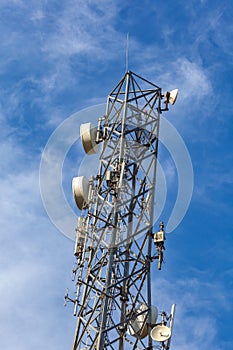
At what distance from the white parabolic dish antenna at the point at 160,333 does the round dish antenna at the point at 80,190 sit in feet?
19.0

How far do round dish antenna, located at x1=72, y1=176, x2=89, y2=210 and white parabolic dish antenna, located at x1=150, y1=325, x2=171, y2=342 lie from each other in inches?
228

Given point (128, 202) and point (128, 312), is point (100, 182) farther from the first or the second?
point (128, 312)

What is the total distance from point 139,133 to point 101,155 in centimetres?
171

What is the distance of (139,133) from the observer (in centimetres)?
2350

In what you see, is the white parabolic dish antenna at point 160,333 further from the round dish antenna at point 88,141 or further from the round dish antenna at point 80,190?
the round dish antenna at point 88,141

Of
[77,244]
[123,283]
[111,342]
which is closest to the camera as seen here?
[111,342]

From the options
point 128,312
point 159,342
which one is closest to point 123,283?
point 128,312

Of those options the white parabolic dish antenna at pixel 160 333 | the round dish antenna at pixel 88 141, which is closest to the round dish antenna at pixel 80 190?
the round dish antenna at pixel 88 141

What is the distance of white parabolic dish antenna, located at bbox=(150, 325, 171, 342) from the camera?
760 inches

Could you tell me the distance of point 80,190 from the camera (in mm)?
23031

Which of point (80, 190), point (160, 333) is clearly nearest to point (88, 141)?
point (80, 190)

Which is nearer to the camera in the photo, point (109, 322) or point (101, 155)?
point (109, 322)

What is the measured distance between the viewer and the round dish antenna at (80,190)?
75.5ft

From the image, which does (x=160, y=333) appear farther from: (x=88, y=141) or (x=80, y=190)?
(x=88, y=141)
